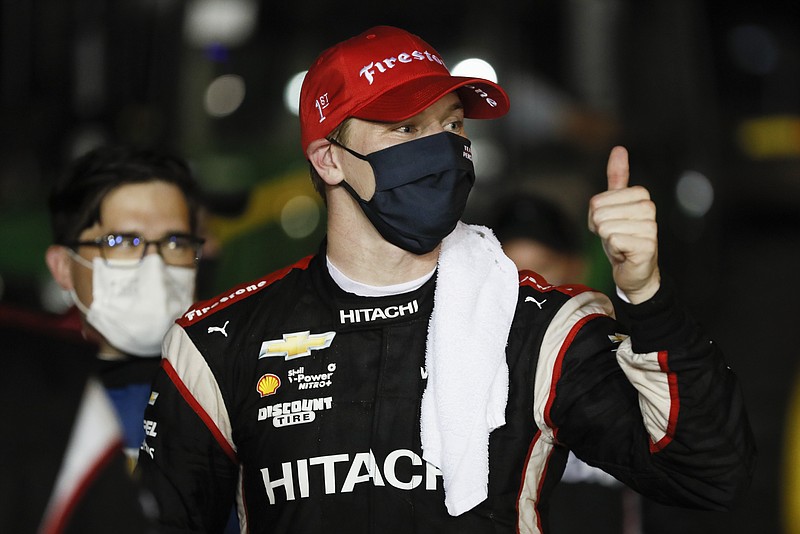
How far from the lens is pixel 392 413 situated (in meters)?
2.42

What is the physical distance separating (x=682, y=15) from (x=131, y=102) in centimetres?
314

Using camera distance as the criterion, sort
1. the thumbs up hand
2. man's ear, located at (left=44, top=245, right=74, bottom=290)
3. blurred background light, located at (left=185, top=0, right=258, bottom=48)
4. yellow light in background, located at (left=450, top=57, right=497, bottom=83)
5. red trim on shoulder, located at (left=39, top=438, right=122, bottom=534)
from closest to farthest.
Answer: red trim on shoulder, located at (left=39, top=438, right=122, bottom=534), the thumbs up hand, man's ear, located at (left=44, top=245, right=74, bottom=290), yellow light in background, located at (left=450, top=57, right=497, bottom=83), blurred background light, located at (left=185, top=0, right=258, bottom=48)

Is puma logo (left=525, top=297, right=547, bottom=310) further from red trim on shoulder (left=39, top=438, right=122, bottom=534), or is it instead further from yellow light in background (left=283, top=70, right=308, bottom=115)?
yellow light in background (left=283, top=70, right=308, bottom=115)

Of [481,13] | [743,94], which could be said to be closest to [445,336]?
[481,13]

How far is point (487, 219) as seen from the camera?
6.01 meters

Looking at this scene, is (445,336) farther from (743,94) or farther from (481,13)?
(743,94)

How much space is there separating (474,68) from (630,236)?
4.08 m

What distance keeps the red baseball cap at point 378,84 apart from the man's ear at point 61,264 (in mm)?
946

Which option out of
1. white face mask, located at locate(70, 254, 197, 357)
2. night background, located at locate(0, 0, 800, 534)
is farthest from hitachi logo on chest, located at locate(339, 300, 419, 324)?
night background, located at locate(0, 0, 800, 534)

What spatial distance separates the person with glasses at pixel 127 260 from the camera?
123 inches

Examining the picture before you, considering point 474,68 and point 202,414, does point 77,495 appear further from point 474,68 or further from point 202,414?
point 474,68

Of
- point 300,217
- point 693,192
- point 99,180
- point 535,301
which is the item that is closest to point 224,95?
point 300,217

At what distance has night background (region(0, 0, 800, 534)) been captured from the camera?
591 centimetres

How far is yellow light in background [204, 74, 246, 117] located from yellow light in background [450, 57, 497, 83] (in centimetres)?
111
